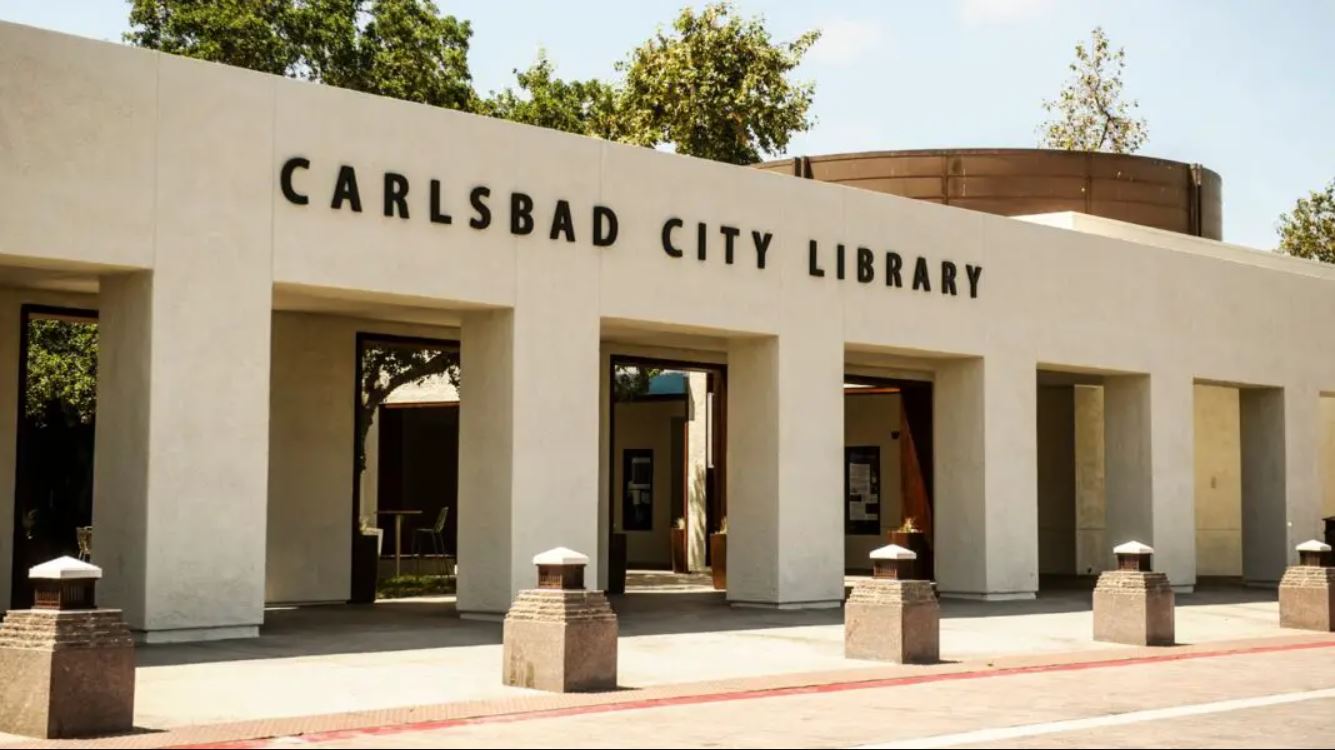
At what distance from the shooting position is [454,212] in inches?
724

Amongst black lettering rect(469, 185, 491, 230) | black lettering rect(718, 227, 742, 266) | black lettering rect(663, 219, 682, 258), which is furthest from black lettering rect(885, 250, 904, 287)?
black lettering rect(469, 185, 491, 230)

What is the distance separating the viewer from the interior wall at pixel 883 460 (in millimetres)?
33594

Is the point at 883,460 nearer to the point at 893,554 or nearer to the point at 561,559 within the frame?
the point at 893,554

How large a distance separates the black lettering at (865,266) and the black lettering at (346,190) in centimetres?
768

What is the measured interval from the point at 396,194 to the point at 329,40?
851 inches

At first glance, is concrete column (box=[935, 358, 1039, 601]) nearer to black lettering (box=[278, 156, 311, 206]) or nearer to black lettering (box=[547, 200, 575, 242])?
black lettering (box=[547, 200, 575, 242])

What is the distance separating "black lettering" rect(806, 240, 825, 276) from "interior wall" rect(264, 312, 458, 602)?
5348 mm

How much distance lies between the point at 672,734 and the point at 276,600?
11.7 metres

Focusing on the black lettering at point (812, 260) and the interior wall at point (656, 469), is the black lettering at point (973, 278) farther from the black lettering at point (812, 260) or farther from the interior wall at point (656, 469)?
the interior wall at point (656, 469)

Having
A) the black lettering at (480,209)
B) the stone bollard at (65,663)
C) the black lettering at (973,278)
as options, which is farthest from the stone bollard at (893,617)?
the black lettering at (973,278)

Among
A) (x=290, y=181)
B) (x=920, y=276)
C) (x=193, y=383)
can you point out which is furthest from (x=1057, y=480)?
(x=193, y=383)

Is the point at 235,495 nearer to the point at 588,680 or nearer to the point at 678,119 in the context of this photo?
the point at 588,680

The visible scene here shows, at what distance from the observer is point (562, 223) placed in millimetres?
19391

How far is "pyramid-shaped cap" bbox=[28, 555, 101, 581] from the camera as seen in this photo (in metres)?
10.9
